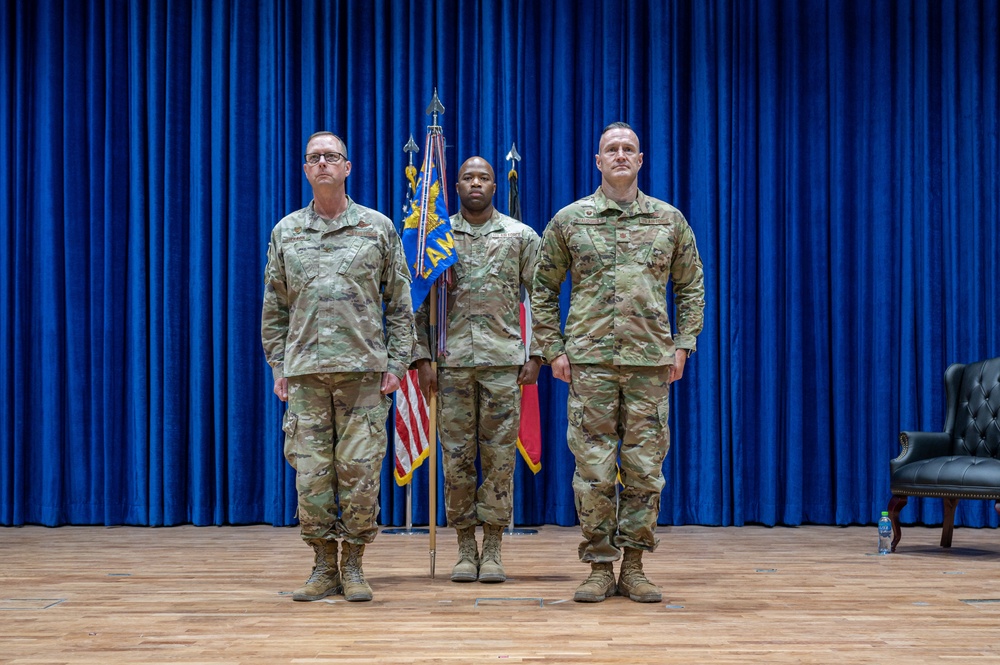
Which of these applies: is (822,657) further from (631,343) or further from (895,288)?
(895,288)

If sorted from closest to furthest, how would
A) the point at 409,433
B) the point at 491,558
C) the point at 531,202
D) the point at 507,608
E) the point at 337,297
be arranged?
the point at 507,608 < the point at 337,297 < the point at 491,558 < the point at 409,433 < the point at 531,202

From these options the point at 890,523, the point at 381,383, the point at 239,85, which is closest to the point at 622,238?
the point at 381,383

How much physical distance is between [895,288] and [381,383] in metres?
3.65

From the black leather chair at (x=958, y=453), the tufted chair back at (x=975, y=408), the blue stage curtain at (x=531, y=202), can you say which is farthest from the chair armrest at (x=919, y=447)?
the blue stage curtain at (x=531, y=202)

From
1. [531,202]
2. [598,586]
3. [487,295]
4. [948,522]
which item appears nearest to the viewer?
[598,586]

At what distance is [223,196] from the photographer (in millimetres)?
6012

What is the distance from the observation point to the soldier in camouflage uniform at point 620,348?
11.2 ft

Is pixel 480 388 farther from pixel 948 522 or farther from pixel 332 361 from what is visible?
pixel 948 522

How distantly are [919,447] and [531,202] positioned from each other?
2.50 meters

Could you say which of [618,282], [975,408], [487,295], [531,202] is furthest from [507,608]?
[531,202]

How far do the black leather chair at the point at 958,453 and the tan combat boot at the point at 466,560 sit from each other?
7.00 ft

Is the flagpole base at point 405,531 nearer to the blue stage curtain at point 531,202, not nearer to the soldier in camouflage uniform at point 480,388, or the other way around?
the blue stage curtain at point 531,202

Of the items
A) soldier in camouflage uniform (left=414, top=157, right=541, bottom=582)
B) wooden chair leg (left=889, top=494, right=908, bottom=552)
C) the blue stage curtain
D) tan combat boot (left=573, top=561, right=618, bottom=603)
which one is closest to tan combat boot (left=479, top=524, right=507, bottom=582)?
soldier in camouflage uniform (left=414, top=157, right=541, bottom=582)

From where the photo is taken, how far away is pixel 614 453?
11.4ft
